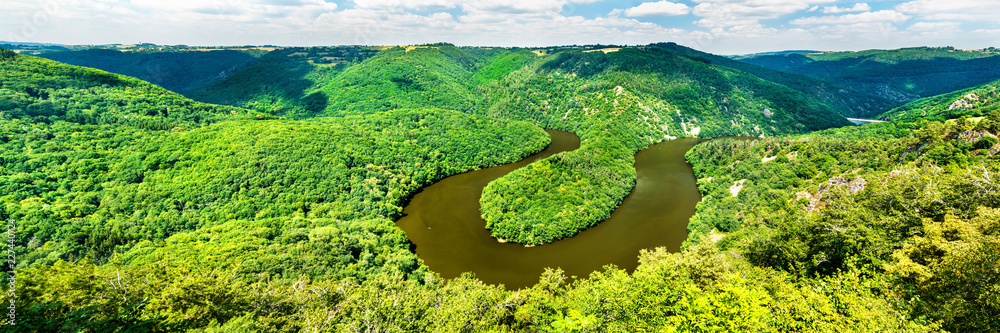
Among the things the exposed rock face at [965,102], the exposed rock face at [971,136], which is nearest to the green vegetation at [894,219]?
the exposed rock face at [971,136]

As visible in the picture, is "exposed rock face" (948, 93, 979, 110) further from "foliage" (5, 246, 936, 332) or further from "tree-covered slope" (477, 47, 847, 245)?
"foliage" (5, 246, 936, 332)

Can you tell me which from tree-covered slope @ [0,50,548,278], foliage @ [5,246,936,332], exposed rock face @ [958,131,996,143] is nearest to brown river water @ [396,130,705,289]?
tree-covered slope @ [0,50,548,278]

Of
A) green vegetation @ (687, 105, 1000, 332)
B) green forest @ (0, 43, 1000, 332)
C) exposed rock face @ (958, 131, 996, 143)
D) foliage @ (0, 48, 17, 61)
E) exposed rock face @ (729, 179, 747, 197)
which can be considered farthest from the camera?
foliage @ (0, 48, 17, 61)

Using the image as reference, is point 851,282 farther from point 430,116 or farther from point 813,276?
point 430,116

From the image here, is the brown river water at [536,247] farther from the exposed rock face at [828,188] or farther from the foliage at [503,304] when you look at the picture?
the foliage at [503,304]

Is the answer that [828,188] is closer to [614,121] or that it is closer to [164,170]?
[614,121]

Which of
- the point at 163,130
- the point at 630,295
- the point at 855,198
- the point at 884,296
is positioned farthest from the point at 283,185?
the point at 855,198
